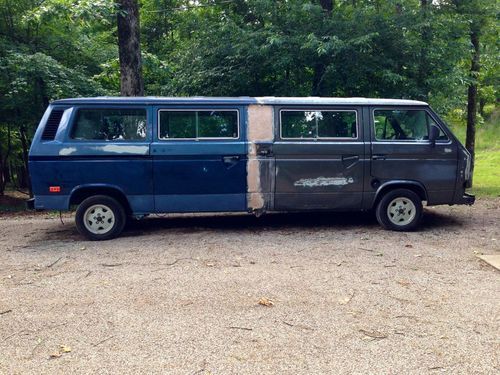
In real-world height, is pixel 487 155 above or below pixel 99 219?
above

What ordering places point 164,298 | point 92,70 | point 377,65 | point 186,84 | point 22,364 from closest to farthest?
point 22,364 < point 164,298 < point 377,65 < point 186,84 < point 92,70

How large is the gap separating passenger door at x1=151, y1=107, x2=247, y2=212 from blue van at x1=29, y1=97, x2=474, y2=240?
0.02 meters

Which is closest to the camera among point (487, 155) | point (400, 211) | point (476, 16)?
point (400, 211)

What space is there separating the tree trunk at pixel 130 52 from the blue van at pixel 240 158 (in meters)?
3.76

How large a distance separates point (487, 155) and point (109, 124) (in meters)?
25.6

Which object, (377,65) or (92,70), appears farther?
(92,70)

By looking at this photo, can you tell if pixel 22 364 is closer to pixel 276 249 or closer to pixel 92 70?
pixel 276 249

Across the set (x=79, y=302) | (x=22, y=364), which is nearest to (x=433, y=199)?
(x=79, y=302)

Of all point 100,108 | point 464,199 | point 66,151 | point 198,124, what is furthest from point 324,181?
point 66,151

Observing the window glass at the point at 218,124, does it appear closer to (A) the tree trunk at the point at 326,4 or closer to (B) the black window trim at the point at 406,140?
(B) the black window trim at the point at 406,140

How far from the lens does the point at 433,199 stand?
774 centimetres

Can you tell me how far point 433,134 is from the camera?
7.63 meters

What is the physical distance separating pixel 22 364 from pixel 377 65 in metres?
9.68

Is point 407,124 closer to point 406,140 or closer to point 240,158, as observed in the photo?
point 406,140
